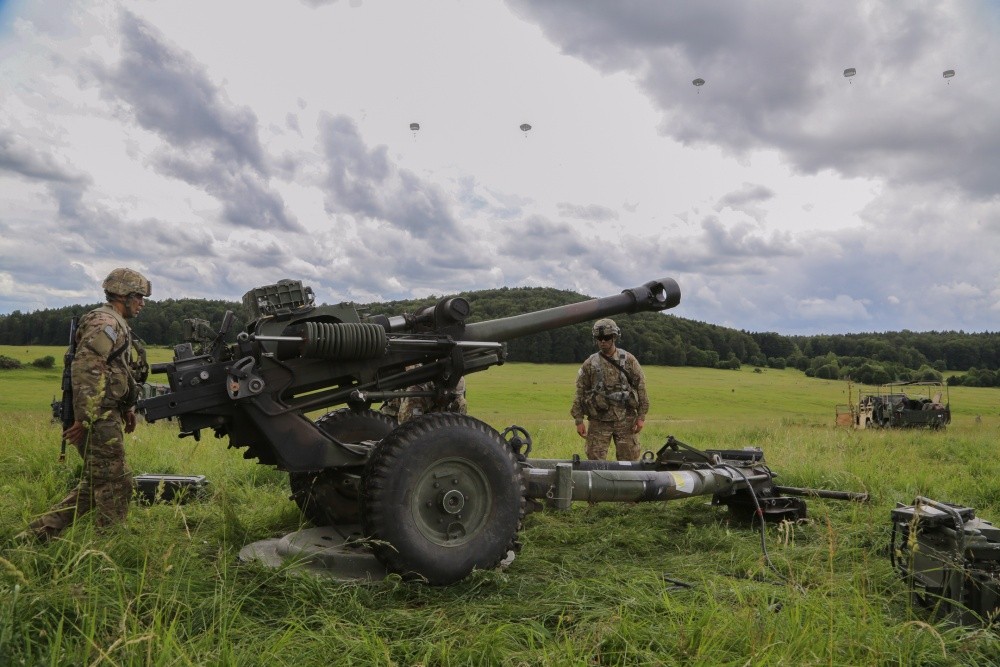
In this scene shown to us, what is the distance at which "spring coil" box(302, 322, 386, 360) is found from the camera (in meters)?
4.68

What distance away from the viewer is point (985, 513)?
23.4ft

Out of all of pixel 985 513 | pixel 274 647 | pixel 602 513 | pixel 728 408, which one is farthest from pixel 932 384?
pixel 274 647

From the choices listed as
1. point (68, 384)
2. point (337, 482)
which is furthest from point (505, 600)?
point (68, 384)

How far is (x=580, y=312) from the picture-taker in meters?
6.05

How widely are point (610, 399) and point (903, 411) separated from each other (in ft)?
76.6

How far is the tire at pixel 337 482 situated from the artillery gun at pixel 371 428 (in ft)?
0.04

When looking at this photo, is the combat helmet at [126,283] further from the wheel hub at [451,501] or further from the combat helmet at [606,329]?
the combat helmet at [606,329]

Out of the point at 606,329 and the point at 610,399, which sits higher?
the point at 606,329

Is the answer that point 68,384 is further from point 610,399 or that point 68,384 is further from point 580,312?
point 610,399

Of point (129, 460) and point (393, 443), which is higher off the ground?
point (393, 443)

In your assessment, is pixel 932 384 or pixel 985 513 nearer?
pixel 985 513

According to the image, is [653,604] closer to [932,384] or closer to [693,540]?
[693,540]

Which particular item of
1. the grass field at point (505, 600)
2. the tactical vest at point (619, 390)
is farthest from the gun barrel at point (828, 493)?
the tactical vest at point (619, 390)

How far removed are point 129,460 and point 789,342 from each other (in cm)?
8645
